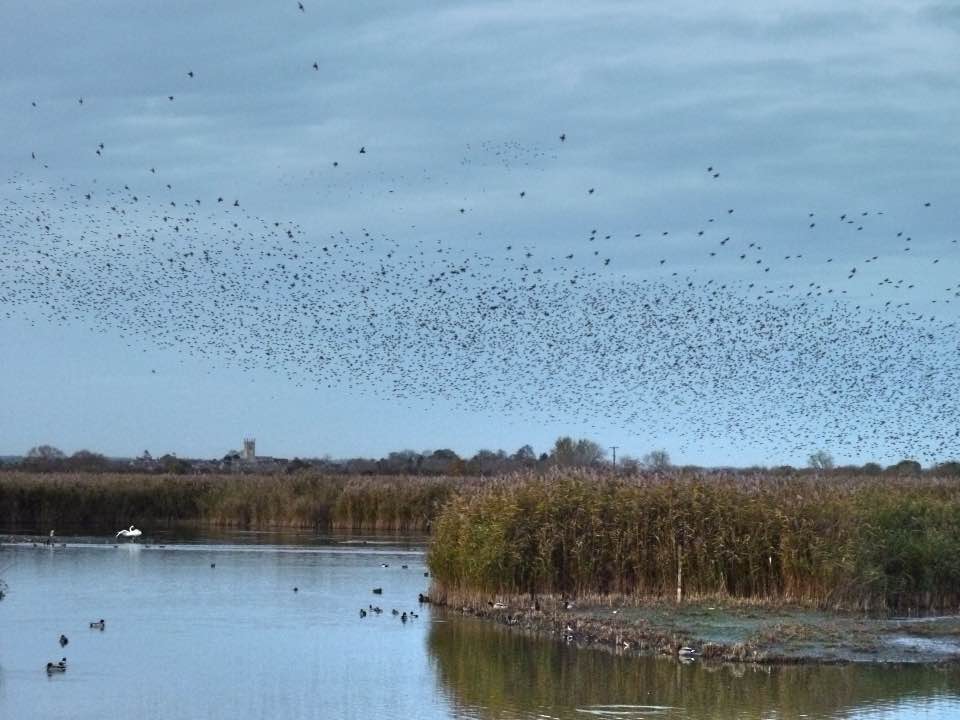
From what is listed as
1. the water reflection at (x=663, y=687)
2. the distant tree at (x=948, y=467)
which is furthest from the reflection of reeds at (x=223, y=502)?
the water reflection at (x=663, y=687)

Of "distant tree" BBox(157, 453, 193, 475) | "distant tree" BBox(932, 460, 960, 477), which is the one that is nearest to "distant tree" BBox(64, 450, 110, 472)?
"distant tree" BBox(157, 453, 193, 475)

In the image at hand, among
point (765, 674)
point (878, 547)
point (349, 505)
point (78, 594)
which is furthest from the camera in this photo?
point (349, 505)

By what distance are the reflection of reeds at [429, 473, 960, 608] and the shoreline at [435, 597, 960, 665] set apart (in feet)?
2.43

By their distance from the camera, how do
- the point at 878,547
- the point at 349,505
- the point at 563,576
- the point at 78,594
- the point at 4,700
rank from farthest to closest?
1. the point at 349,505
2. the point at 78,594
3. the point at 563,576
4. the point at 878,547
5. the point at 4,700

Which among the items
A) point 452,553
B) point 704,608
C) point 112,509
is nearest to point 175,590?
point 452,553

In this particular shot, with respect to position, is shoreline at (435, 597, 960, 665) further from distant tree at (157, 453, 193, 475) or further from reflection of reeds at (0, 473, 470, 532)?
distant tree at (157, 453, 193, 475)

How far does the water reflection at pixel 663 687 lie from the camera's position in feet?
61.1

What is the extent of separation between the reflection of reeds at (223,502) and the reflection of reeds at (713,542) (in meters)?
30.7

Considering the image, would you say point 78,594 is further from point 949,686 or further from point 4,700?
point 949,686

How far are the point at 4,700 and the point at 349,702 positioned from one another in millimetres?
4377

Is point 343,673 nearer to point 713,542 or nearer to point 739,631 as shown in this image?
point 739,631

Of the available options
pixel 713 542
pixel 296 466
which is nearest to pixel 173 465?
pixel 296 466

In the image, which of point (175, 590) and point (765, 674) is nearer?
point (765, 674)

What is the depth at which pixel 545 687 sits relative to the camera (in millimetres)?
20219
